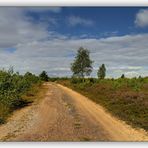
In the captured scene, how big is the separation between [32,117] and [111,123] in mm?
2360

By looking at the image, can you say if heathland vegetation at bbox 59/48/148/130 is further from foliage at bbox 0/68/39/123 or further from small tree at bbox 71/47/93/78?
foliage at bbox 0/68/39/123

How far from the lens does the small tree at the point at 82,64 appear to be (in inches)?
456

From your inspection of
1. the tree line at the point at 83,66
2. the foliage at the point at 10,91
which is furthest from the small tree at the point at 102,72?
the foliage at the point at 10,91

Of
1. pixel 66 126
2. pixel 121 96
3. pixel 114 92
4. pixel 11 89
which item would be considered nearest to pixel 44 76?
pixel 66 126

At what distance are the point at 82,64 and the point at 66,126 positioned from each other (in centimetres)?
187

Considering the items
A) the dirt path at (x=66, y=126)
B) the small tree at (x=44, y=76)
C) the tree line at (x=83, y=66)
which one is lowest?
the dirt path at (x=66, y=126)

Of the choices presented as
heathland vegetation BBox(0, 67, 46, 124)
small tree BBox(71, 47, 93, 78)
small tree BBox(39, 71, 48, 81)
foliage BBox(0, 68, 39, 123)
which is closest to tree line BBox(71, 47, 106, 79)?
small tree BBox(71, 47, 93, 78)

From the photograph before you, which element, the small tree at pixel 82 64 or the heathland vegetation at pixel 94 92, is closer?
the small tree at pixel 82 64

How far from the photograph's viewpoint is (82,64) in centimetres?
1236

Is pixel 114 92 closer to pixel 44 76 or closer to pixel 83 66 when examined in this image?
pixel 83 66

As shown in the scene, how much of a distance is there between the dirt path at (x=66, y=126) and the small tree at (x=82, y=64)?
4.21 ft

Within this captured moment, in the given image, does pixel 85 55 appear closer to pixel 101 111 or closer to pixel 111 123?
pixel 111 123

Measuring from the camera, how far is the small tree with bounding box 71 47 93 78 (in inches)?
456

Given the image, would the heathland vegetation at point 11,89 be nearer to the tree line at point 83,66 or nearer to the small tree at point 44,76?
the small tree at point 44,76
